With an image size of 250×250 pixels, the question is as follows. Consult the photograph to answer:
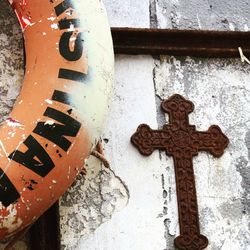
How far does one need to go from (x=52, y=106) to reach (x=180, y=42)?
46cm

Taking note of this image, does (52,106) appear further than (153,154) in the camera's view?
No

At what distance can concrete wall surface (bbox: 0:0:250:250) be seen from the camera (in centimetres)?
168

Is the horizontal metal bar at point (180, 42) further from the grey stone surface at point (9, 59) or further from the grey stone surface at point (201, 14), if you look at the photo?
the grey stone surface at point (9, 59)

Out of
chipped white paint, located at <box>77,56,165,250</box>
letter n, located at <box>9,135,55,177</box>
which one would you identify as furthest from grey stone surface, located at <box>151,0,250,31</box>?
letter n, located at <box>9,135,55,177</box>

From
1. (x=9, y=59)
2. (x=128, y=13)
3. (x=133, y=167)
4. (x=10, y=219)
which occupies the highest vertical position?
(x=128, y=13)

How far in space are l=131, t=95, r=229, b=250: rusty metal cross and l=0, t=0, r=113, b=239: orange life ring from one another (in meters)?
0.22

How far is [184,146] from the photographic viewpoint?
1.78m

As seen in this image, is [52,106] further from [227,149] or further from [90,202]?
[227,149]

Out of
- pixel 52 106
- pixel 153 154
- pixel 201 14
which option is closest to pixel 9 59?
pixel 52 106

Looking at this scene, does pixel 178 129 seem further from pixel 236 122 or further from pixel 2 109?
pixel 2 109

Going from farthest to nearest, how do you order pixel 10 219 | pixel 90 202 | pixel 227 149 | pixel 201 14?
pixel 201 14 < pixel 227 149 < pixel 90 202 < pixel 10 219

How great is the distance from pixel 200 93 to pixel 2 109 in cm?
47

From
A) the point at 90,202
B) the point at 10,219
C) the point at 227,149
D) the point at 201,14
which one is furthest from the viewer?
the point at 201,14

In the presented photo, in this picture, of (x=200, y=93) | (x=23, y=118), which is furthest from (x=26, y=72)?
(x=200, y=93)
